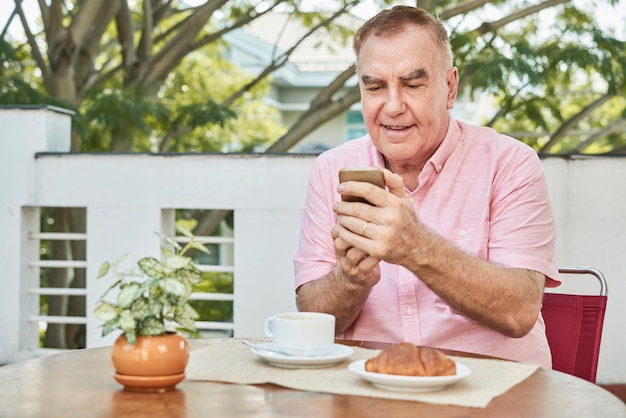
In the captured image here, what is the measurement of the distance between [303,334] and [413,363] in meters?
0.24

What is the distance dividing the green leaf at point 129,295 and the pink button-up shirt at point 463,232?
81cm

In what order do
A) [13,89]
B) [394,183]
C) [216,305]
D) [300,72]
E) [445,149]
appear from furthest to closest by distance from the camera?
[300,72]
[216,305]
[13,89]
[445,149]
[394,183]

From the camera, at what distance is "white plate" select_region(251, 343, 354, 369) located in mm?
1709

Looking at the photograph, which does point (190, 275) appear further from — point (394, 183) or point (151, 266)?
point (394, 183)

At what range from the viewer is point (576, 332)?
7.55ft

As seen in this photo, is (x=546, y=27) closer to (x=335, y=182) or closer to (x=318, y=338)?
(x=335, y=182)

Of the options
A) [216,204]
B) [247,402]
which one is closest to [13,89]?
[216,204]

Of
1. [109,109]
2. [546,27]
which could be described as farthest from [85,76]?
[546,27]

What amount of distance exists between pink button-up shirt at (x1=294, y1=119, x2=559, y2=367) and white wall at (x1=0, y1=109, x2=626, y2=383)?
2.05 metres

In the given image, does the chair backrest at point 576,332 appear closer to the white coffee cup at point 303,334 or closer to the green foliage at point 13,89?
the white coffee cup at point 303,334

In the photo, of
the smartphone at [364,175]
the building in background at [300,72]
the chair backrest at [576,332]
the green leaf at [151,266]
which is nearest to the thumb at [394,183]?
the smartphone at [364,175]

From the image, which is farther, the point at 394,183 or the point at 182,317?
the point at 394,183

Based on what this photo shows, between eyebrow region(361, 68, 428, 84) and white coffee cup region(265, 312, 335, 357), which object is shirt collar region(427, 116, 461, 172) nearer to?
eyebrow region(361, 68, 428, 84)

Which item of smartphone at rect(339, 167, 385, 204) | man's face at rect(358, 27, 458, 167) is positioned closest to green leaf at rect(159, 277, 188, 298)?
smartphone at rect(339, 167, 385, 204)
